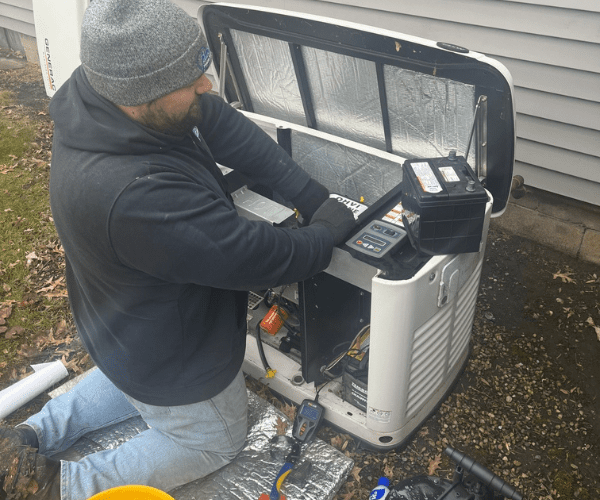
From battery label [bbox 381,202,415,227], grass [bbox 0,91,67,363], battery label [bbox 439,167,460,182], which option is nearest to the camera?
battery label [bbox 439,167,460,182]

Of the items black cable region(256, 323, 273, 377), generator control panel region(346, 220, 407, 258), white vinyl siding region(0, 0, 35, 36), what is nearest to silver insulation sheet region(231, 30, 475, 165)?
generator control panel region(346, 220, 407, 258)

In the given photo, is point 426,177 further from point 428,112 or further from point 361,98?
point 361,98

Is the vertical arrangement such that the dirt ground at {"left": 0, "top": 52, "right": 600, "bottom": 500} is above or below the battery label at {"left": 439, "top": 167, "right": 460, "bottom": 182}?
below

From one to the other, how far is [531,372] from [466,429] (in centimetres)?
49

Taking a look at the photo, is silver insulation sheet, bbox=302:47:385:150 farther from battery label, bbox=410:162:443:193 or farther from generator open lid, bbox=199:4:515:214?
battery label, bbox=410:162:443:193

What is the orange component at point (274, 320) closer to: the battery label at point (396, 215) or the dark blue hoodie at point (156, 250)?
the dark blue hoodie at point (156, 250)

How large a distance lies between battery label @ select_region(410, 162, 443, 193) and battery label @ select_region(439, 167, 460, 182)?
37 millimetres

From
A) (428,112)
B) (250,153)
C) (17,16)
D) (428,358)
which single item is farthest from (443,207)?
(17,16)

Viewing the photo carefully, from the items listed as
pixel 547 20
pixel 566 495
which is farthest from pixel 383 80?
pixel 566 495

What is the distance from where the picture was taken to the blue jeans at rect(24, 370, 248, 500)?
1.99 metres

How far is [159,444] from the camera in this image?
2.09 metres

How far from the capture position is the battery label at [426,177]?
175 cm

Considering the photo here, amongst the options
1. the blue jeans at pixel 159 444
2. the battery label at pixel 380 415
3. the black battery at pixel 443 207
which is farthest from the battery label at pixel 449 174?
the blue jeans at pixel 159 444

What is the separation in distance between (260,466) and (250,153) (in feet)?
4.32
